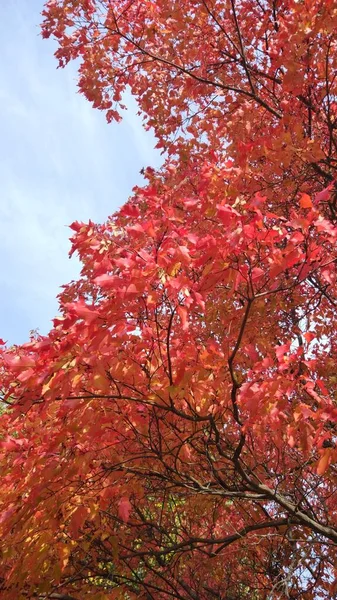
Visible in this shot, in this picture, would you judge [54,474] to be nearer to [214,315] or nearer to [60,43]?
[214,315]

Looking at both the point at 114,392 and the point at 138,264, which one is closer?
the point at 138,264

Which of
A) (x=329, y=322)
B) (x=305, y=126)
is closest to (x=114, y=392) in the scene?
(x=305, y=126)

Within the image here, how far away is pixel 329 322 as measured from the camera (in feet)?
22.4

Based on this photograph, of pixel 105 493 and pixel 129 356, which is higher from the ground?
pixel 129 356

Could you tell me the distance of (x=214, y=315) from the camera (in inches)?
206

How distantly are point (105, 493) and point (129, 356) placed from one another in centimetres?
99

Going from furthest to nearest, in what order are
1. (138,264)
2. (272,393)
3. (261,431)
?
(261,431) < (272,393) < (138,264)

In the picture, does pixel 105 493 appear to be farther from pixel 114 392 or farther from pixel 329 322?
pixel 329 322

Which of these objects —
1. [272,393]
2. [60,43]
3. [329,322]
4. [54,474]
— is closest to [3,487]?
[54,474]

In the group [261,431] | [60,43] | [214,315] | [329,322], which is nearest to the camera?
[261,431]

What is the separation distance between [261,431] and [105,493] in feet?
3.84

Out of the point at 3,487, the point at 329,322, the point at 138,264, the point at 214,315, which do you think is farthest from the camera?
the point at 329,322

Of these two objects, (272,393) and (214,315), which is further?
(214,315)

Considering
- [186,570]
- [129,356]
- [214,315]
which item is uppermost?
[214,315]
